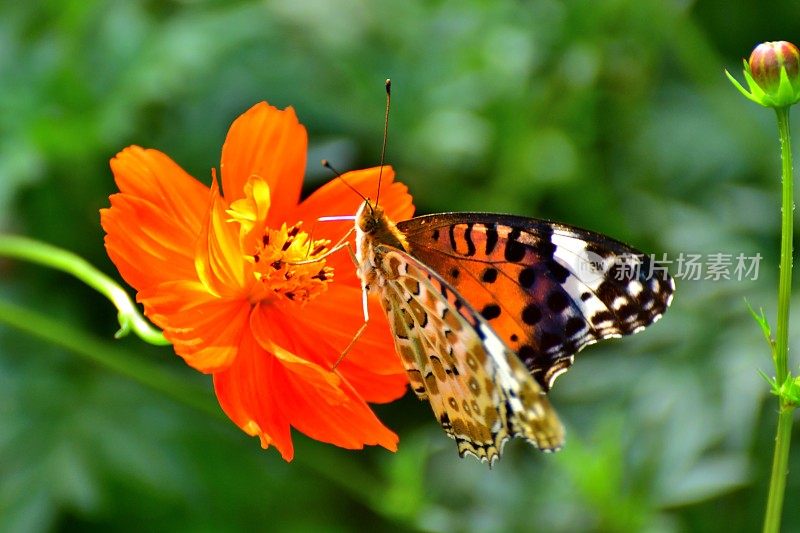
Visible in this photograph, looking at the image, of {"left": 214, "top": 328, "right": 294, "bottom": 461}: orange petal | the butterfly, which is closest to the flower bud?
the butterfly

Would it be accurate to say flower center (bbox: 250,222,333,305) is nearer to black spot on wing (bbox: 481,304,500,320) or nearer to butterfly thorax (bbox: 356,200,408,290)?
butterfly thorax (bbox: 356,200,408,290)

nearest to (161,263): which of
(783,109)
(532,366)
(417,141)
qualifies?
(532,366)

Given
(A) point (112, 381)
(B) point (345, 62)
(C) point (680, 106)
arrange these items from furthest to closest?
(C) point (680, 106), (B) point (345, 62), (A) point (112, 381)

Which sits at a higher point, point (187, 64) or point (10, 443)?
point (187, 64)

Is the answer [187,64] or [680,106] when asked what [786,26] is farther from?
[187,64]

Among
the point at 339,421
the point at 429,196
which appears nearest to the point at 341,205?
the point at 339,421

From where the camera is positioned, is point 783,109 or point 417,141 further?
point 417,141
